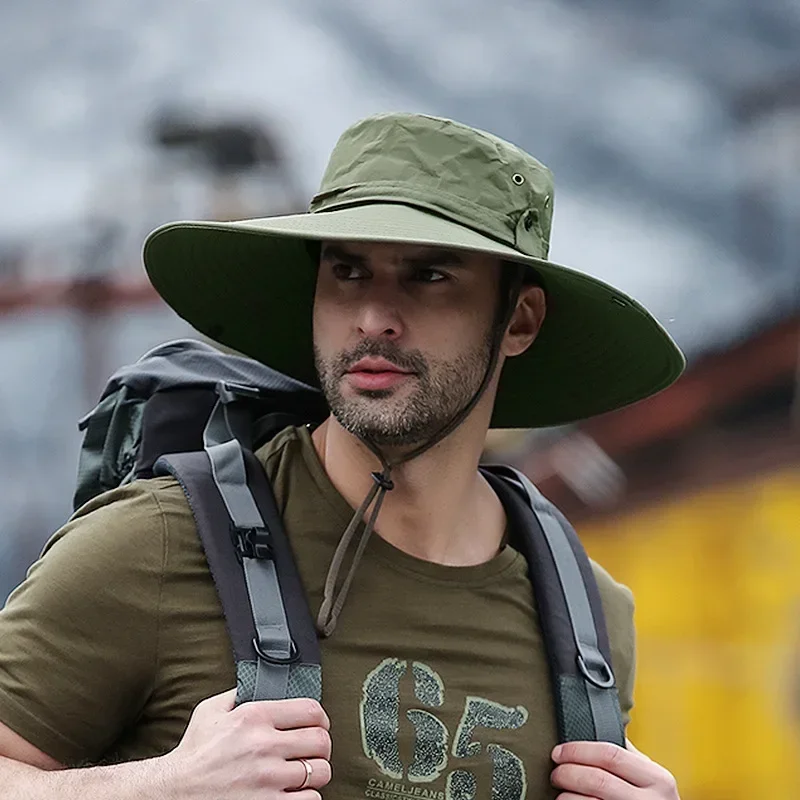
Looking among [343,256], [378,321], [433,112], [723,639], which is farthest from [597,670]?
[433,112]

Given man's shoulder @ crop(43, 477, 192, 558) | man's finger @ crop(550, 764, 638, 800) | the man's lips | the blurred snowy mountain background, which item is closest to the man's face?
the man's lips

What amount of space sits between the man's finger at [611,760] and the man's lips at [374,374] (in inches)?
22.6

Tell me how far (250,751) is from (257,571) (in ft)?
0.90

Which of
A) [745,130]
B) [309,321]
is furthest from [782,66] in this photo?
[309,321]

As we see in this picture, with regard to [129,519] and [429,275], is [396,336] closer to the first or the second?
[429,275]

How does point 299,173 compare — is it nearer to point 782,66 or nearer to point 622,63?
point 622,63

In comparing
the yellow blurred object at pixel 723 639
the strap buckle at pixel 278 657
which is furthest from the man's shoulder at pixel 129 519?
the yellow blurred object at pixel 723 639

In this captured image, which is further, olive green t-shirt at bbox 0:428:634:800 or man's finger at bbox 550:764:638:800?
man's finger at bbox 550:764:638:800

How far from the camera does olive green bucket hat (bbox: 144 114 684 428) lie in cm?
206

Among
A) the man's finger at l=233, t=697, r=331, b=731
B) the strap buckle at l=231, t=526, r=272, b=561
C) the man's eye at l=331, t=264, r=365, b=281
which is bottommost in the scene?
the man's finger at l=233, t=697, r=331, b=731

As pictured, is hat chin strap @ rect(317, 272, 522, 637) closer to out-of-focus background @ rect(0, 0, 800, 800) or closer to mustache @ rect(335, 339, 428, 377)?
mustache @ rect(335, 339, 428, 377)

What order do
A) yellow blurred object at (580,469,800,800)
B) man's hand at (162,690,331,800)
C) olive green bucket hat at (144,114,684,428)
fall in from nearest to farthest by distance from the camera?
man's hand at (162,690,331,800)
olive green bucket hat at (144,114,684,428)
yellow blurred object at (580,469,800,800)

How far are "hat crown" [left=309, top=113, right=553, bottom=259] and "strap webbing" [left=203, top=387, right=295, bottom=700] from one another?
15.2 inches

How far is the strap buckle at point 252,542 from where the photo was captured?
193 cm
